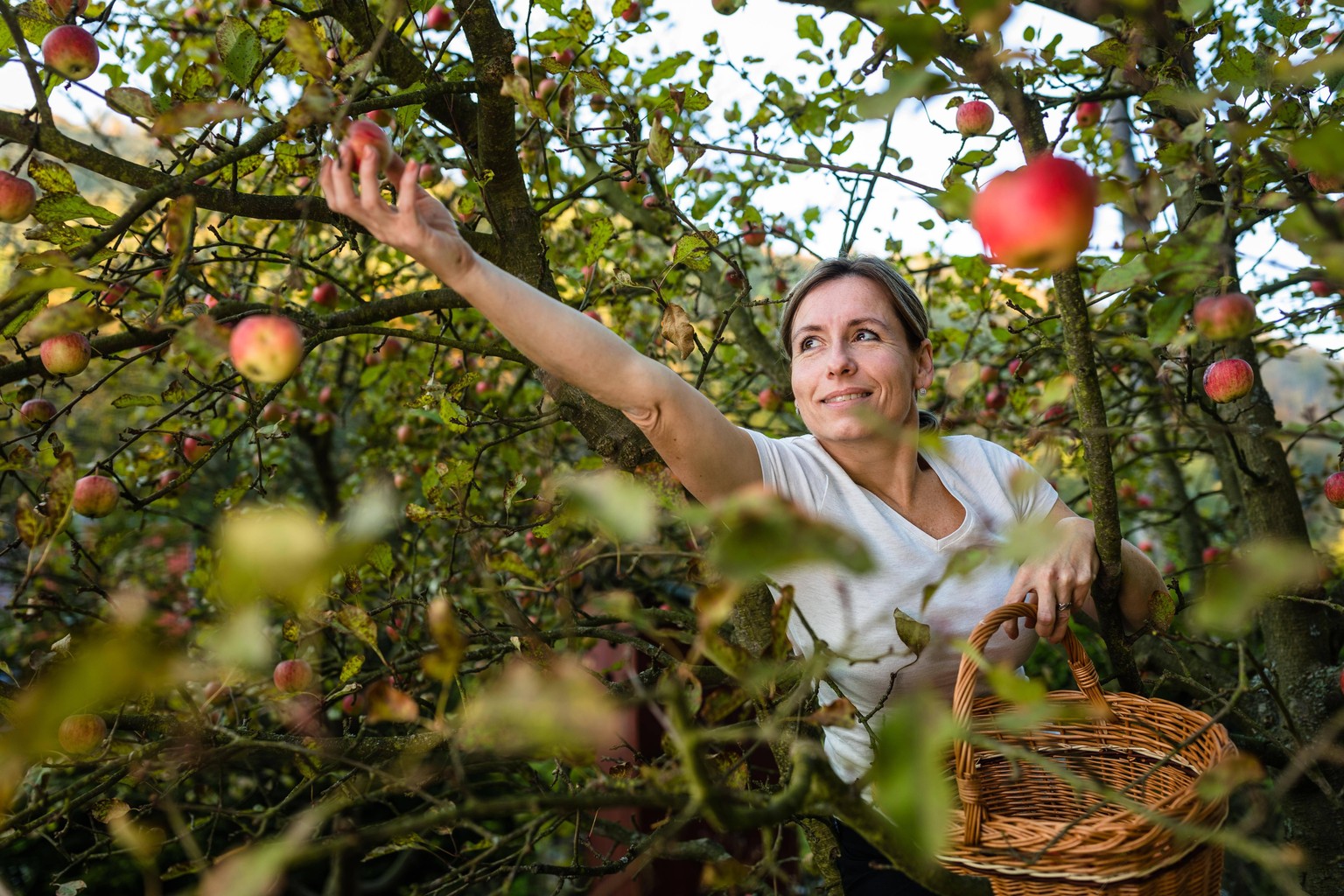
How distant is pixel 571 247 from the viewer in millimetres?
3203

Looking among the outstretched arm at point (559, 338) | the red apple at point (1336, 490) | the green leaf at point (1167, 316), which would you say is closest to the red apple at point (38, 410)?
the outstretched arm at point (559, 338)

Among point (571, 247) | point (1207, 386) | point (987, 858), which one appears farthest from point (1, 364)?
point (571, 247)

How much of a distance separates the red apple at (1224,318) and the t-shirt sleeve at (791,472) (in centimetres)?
63

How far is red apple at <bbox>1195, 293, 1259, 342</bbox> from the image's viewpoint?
3.10 ft

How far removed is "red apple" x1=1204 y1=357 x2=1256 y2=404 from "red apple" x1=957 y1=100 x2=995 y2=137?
2.09 ft

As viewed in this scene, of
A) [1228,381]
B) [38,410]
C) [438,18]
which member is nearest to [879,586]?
[1228,381]

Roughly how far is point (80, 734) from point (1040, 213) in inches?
52.5

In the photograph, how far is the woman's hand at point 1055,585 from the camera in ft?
4.29

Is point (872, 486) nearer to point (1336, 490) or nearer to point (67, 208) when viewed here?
point (1336, 490)

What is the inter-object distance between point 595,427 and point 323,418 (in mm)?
1816

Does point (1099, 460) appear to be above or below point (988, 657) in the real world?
above

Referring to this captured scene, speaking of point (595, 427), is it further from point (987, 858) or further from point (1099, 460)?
point (987, 858)

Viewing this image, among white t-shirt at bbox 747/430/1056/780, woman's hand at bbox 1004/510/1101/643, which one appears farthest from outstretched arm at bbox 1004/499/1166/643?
white t-shirt at bbox 747/430/1056/780

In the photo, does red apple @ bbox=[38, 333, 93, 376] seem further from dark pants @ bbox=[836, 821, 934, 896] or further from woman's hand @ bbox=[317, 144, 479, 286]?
dark pants @ bbox=[836, 821, 934, 896]
